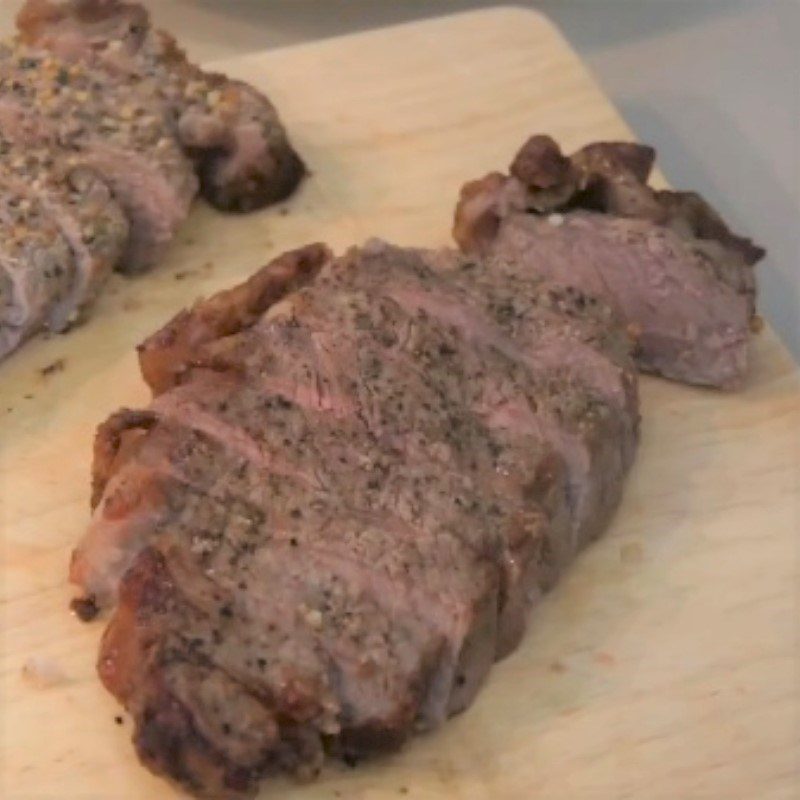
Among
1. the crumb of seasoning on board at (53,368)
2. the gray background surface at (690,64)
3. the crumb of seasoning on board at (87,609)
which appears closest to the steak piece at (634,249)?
the gray background surface at (690,64)

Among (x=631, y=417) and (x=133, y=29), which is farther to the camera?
(x=133, y=29)

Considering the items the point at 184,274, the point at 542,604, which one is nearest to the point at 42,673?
the point at 542,604

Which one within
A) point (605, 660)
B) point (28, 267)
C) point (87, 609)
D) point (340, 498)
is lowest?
point (605, 660)

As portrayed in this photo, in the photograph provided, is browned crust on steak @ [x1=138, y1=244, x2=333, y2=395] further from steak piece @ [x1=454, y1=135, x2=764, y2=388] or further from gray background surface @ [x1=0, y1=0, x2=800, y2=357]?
gray background surface @ [x1=0, y1=0, x2=800, y2=357]

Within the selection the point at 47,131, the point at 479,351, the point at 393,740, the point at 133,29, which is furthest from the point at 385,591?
the point at 133,29

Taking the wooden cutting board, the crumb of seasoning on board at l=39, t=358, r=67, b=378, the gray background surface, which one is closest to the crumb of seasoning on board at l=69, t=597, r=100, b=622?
the wooden cutting board

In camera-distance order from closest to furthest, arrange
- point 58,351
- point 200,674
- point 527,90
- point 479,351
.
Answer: point 200,674
point 479,351
point 58,351
point 527,90

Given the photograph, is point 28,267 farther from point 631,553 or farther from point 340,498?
point 631,553

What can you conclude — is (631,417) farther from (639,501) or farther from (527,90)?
(527,90)
